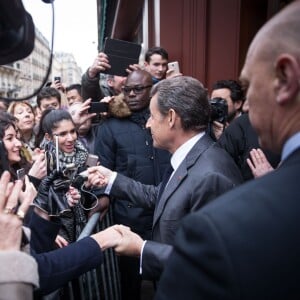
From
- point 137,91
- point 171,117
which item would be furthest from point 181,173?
point 137,91

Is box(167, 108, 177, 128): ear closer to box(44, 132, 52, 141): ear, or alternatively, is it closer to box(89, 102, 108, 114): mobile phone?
box(89, 102, 108, 114): mobile phone

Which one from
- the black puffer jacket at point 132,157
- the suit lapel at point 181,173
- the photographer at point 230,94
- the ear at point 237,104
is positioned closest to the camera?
the suit lapel at point 181,173

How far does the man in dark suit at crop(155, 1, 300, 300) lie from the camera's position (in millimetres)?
669

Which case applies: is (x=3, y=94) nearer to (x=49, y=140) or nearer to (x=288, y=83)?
(x=288, y=83)

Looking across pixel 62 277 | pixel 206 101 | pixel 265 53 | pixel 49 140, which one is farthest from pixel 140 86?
pixel 265 53

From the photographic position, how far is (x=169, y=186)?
5.68 feet

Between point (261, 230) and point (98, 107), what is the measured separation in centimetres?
218

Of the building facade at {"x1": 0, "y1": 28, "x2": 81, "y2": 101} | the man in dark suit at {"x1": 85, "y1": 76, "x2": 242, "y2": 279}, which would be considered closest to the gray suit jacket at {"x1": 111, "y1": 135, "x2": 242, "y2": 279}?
the man in dark suit at {"x1": 85, "y1": 76, "x2": 242, "y2": 279}

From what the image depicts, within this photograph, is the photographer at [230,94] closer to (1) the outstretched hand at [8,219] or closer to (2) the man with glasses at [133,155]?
(2) the man with glasses at [133,155]

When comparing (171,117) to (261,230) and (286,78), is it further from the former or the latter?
(261,230)

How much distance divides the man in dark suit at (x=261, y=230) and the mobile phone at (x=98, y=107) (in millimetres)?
2004

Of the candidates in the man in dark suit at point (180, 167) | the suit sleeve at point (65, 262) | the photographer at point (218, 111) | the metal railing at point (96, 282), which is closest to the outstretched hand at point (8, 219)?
the suit sleeve at point (65, 262)

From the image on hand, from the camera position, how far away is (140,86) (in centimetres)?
270

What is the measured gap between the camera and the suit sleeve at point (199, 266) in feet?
2.19
